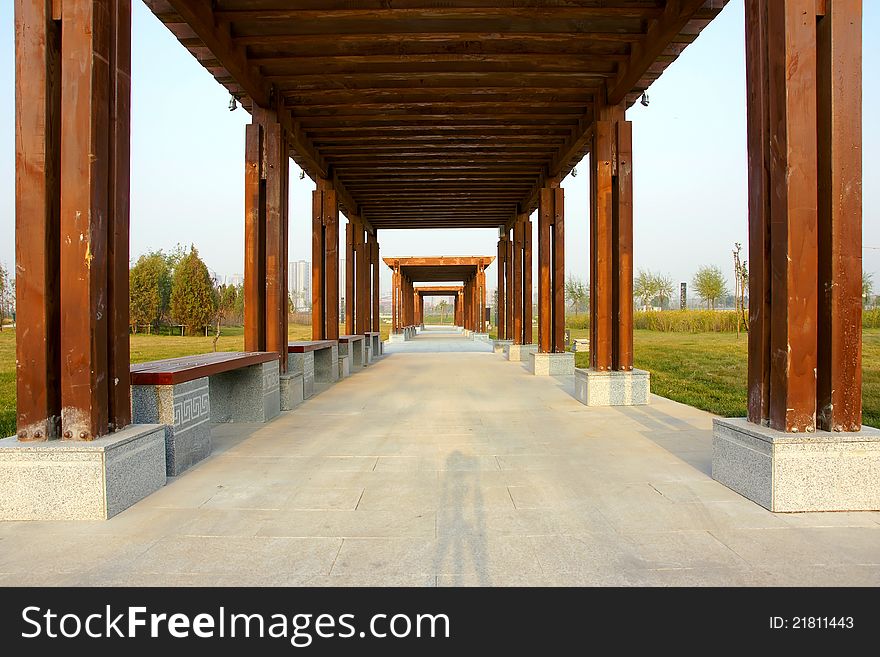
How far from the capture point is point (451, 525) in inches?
140

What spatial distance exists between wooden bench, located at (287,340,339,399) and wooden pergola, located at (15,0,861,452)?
2.86 ft

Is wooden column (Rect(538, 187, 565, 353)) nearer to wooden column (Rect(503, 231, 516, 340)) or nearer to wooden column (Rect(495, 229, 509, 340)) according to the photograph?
wooden column (Rect(503, 231, 516, 340))

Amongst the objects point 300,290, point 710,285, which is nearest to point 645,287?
point 710,285

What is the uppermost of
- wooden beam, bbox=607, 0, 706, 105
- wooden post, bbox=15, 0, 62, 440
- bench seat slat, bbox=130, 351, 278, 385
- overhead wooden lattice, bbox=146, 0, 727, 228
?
overhead wooden lattice, bbox=146, 0, 727, 228

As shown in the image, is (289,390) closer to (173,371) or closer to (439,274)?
(173,371)

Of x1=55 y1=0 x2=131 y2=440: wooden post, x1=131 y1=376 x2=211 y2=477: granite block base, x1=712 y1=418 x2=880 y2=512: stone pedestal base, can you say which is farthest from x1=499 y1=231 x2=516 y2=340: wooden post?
x1=55 y1=0 x2=131 y2=440: wooden post

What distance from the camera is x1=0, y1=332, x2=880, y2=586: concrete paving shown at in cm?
289

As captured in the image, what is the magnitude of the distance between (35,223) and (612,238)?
7.42 metres

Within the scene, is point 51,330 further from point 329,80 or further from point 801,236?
point 329,80

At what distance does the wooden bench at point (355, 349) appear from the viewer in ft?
45.0

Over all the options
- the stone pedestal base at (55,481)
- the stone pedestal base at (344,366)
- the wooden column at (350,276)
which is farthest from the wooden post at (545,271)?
the stone pedestal base at (55,481)

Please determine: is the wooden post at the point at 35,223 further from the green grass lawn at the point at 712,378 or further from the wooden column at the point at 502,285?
the wooden column at the point at 502,285
